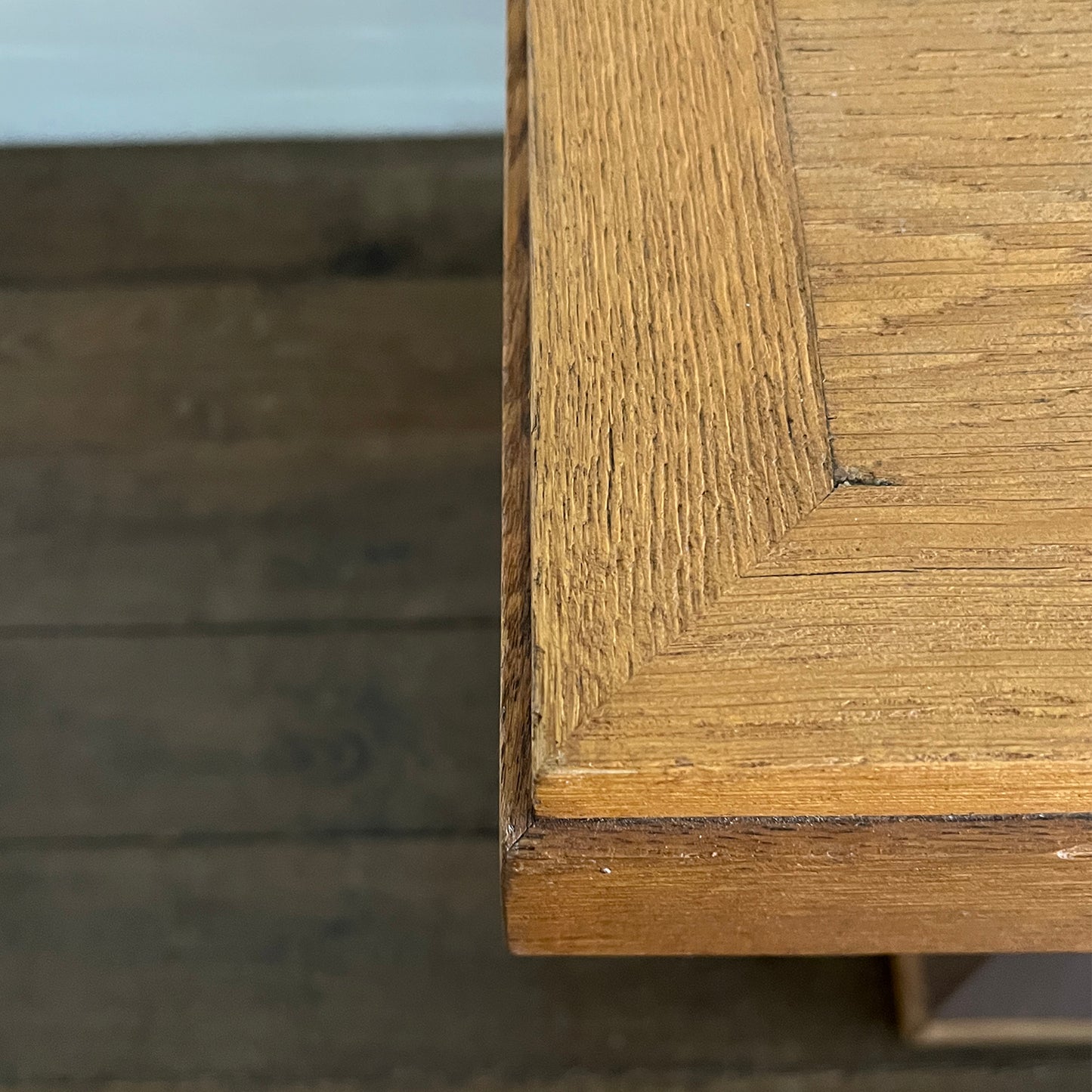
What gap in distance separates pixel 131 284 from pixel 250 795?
46 centimetres

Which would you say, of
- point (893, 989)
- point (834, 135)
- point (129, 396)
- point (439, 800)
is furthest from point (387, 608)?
point (834, 135)

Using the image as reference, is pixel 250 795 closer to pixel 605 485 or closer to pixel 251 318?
pixel 251 318

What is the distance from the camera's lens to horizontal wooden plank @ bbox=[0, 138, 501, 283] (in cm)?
95

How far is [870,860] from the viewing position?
270 mm

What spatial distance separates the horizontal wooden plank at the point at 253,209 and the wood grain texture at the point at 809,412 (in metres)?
0.60

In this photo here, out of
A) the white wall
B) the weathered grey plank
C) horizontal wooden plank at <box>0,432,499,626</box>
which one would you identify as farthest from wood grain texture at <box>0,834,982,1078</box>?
the white wall

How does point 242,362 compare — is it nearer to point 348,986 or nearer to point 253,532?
point 253,532

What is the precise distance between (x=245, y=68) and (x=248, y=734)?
0.57 m

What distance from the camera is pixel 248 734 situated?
0.75 meters

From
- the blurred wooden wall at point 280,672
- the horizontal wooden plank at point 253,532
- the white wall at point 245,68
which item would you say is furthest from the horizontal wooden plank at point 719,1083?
the white wall at point 245,68

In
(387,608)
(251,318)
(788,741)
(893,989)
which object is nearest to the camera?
(788,741)

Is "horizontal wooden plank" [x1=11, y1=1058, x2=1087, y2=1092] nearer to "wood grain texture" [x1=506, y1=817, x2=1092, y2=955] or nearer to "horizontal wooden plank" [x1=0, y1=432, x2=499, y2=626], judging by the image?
"horizontal wooden plank" [x1=0, y1=432, x2=499, y2=626]

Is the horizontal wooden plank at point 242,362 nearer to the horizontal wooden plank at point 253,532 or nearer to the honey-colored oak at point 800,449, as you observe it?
the horizontal wooden plank at point 253,532

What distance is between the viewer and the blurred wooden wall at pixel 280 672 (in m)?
0.66
